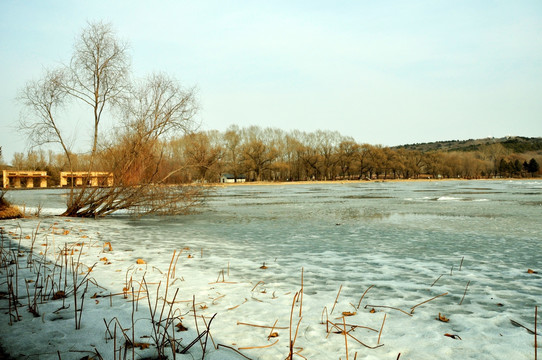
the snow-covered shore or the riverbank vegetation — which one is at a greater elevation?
the riverbank vegetation

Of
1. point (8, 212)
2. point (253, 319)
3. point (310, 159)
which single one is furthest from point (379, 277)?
point (310, 159)

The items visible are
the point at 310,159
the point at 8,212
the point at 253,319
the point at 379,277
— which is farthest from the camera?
the point at 310,159

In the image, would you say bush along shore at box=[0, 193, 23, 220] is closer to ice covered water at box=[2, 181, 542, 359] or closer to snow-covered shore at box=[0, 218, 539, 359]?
ice covered water at box=[2, 181, 542, 359]

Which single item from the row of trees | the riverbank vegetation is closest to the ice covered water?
the riverbank vegetation

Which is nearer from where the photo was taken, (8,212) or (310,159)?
(8,212)

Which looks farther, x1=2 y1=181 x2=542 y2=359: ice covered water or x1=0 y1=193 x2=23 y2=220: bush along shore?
x1=0 y1=193 x2=23 y2=220: bush along shore

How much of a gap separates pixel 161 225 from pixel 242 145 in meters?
78.7

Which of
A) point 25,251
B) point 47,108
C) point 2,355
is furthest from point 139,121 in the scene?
point 2,355

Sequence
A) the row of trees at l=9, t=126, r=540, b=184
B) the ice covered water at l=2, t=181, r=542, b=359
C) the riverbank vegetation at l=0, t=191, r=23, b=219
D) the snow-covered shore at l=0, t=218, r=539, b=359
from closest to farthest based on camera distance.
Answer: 1. the snow-covered shore at l=0, t=218, r=539, b=359
2. the ice covered water at l=2, t=181, r=542, b=359
3. the riverbank vegetation at l=0, t=191, r=23, b=219
4. the row of trees at l=9, t=126, r=540, b=184

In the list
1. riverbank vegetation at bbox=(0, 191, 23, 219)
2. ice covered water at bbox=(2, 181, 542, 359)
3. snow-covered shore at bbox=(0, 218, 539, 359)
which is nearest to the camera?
snow-covered shore at bbox=(0, 218, 539, 359)

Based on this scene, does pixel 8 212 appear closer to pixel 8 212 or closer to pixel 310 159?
pixel 8 212

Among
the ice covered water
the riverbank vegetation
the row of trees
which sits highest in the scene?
the row of trees

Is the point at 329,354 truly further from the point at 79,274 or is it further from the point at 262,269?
the point at 79,274

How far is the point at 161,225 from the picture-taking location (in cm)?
1316
